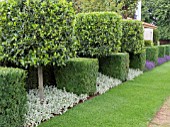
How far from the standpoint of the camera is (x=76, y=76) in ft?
21.8

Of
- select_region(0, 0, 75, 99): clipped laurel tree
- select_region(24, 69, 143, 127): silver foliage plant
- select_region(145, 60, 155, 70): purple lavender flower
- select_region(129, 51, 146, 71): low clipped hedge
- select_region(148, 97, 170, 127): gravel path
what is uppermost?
select_region(0, 0, 75, 99): clipped laurel tree

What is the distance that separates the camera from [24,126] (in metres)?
4.77

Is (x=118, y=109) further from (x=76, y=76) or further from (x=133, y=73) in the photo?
(x=133, y=73)

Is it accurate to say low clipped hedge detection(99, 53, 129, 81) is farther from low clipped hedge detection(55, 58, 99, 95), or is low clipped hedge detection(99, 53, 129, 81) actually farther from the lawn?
low clipped hedge detection(55, 58, 99, 95)

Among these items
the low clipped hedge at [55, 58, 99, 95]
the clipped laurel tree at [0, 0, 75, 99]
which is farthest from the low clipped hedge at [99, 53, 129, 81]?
the clipped laurel tree at [0, 0, 75, 99]

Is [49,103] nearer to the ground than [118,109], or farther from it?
farther from it

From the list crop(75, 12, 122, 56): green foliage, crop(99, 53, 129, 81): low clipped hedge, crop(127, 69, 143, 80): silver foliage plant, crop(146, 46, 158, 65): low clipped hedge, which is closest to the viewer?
crop(75, 12, 122, 56): green foliage

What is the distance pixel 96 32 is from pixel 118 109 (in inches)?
110

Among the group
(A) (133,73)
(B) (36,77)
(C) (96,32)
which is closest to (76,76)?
(B) (36,77)

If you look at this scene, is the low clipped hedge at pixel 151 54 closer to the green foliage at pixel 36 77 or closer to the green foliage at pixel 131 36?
the green foliage at pixel 131 36

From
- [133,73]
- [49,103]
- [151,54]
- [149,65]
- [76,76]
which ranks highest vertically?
[151,54]

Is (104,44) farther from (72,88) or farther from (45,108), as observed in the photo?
(45,108)

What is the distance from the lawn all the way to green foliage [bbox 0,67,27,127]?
0.66 meters

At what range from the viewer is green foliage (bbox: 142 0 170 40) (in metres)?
30.1
